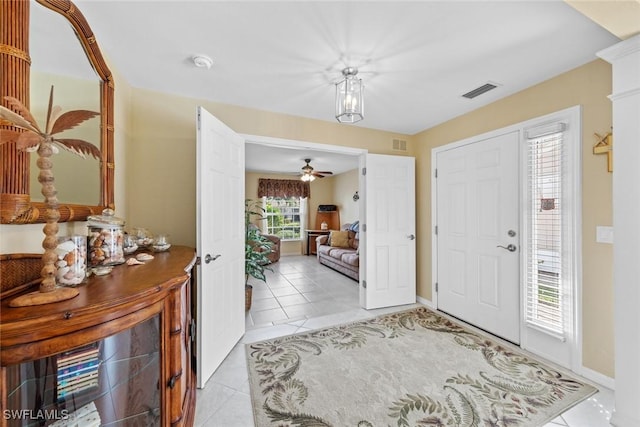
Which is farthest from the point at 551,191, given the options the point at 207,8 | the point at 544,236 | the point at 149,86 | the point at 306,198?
the point at 306,198

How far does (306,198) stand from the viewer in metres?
7.66

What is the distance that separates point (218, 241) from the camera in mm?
2084

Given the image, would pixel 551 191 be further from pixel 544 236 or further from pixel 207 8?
pixel 207 8

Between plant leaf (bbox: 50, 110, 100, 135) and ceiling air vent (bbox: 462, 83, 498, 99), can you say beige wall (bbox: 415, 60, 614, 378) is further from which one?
plant leaf (bbox: 50, 110, 100, 135)

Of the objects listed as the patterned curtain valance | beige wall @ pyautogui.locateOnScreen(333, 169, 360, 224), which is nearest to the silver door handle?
beige wall @ pyautogui.locateOnScreen(333, 169, 360, 224)

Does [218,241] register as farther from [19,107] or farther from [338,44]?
[338,44]

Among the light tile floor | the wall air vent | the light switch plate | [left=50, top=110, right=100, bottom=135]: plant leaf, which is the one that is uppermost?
the wall air vent

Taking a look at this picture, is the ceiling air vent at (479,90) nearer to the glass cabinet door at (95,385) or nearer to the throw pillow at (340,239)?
the glass cabinet door at (95,385)

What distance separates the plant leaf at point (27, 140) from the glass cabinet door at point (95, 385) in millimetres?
648

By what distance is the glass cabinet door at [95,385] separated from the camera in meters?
0.70

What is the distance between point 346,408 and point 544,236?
2.14m

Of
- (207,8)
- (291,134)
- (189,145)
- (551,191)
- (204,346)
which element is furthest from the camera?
(291,134)

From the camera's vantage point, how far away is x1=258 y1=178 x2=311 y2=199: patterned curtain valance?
23.1 feet

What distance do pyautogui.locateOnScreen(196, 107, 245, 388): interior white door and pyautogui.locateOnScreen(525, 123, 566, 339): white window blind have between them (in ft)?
8.75
